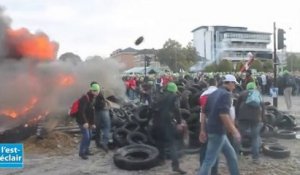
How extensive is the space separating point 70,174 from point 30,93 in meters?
5.65

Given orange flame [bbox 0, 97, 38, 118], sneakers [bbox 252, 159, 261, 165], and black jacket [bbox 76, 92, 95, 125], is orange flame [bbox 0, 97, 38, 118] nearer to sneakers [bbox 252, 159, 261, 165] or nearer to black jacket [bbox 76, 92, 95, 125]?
black jacket [bbox 76, 92, 95, 125]

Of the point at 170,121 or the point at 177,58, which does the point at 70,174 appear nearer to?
the point at 170,121

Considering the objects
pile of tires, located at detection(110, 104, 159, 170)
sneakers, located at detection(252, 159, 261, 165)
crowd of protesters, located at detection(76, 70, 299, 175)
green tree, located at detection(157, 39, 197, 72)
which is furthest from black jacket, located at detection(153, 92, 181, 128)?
green tree, located at detection(157, 39, 197, 72)

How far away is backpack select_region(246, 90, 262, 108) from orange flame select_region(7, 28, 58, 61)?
27.7 ft

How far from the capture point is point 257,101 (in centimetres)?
900

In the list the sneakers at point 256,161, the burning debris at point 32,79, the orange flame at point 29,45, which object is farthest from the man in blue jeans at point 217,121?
the orange flame at point 29,45

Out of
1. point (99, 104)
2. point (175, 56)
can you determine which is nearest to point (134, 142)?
point (99, 104)

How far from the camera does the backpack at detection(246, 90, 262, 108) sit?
8977 millimetres

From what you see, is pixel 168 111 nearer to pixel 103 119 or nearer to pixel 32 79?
pixel 103 119

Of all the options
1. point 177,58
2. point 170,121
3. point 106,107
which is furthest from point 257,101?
point 177,58

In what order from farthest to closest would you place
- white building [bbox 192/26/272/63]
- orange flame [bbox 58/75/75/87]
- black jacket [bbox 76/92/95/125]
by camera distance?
white building [bbox 192/26/272/63]
orange flame [bbox 58/75/75/87]
black jacket [bbox 76/92/95/125]

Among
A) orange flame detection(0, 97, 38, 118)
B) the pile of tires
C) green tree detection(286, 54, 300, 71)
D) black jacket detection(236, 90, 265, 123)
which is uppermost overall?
green tree detection(286, 54, 300, 71)

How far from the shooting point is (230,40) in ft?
413

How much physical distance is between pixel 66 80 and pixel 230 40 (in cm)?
11506
